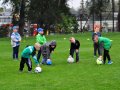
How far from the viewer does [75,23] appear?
6334 cm

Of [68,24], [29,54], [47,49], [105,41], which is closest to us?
[29,54]

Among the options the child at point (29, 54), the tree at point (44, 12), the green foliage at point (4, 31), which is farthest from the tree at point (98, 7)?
the child at point (29, 54)

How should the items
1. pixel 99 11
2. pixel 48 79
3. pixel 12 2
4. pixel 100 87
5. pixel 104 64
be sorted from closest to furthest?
1. pixel 100 87
2. pixel 48 79
3. pixel 104 64
4. pixel 12 2
5. pixel 99 11

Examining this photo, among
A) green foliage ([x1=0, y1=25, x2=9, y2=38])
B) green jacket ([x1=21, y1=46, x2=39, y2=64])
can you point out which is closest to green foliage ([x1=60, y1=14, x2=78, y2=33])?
green foliage ([x1=0, y1=25, x2=9, y2=38])

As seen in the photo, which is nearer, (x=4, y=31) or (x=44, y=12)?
(x=44, y=12)

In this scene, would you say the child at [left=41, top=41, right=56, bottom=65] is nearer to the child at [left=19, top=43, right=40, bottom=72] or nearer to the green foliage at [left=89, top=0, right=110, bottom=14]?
the child at [left=19, top=43, right=40, bottom=72]

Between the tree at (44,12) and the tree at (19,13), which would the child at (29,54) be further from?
the tree at (44,12)

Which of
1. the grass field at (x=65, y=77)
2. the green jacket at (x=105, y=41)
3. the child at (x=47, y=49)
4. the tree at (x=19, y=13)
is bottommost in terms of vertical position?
the grass field at (x=65, y=77)

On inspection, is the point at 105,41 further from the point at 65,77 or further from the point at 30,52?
the point at 65,77

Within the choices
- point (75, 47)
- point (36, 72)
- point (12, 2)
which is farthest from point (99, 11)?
point (36, 72)

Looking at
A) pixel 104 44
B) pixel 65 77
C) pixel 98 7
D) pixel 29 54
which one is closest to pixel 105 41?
pixel 104 44

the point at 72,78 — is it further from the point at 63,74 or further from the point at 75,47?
the point at 75,47

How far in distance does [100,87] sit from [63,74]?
135 inches

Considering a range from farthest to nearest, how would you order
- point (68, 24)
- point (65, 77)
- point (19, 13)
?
point (68, 24) < point (19, 13) < point (65, 77)
